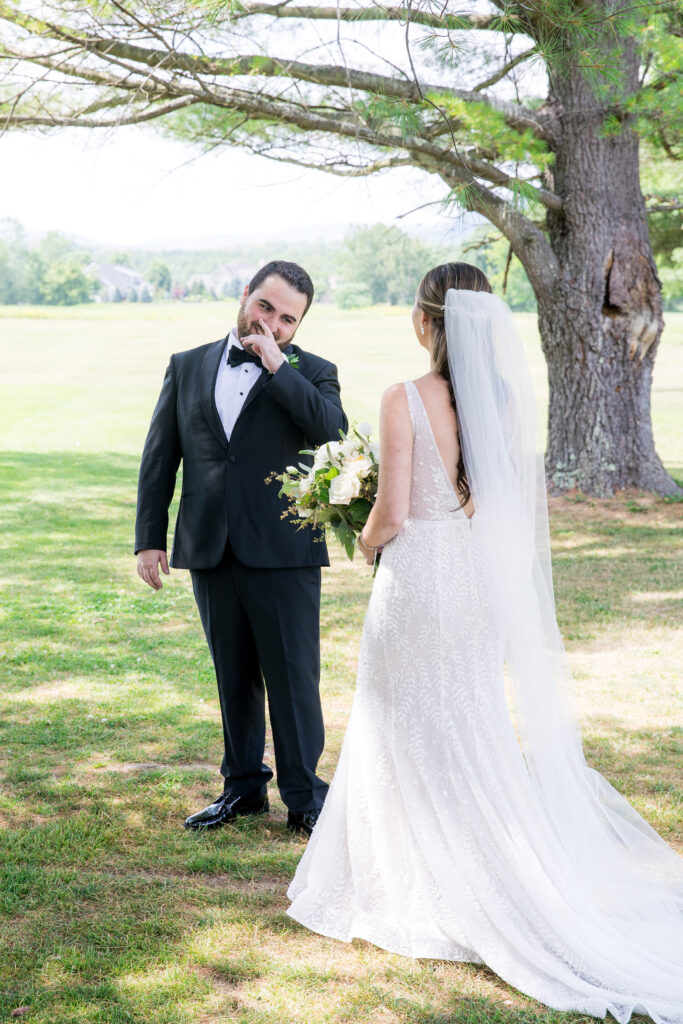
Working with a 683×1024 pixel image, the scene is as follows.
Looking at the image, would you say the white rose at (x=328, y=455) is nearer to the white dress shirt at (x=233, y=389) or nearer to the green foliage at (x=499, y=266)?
the white dress shirt at (x=233, y=389)

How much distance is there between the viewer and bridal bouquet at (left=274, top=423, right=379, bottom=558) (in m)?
3.31

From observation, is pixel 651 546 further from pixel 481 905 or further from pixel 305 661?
pixel 481 905

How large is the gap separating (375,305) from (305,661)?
69.1 metres

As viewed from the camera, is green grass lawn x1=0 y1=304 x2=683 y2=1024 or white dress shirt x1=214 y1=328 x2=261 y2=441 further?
white dress shirt x1=214 y1=328 x2=261 y2=441

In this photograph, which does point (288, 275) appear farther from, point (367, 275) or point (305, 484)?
point (367, 275)

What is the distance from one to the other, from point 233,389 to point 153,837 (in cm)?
184

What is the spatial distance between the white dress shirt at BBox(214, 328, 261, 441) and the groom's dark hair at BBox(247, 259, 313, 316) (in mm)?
240

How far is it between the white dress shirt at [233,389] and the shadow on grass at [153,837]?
1693mm

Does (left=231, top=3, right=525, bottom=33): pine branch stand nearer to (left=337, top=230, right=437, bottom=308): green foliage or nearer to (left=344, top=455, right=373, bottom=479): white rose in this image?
(left=344, top=455, right=373, bottom=479): white rose

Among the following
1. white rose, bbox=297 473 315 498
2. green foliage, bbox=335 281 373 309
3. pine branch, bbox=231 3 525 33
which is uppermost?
green foliage, bbox=335 281 373 309

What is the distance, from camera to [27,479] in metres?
15.7

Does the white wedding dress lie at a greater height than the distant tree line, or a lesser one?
lesser

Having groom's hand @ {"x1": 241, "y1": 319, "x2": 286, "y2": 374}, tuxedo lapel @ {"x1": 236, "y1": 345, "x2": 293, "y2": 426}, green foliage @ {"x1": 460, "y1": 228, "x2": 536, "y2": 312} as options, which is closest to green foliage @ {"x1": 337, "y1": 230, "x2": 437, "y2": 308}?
green foliage @ {"x1": 460, "y1": 228, "x2": 536, "y2": 312}

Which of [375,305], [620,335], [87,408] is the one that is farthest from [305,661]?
[375,305]
